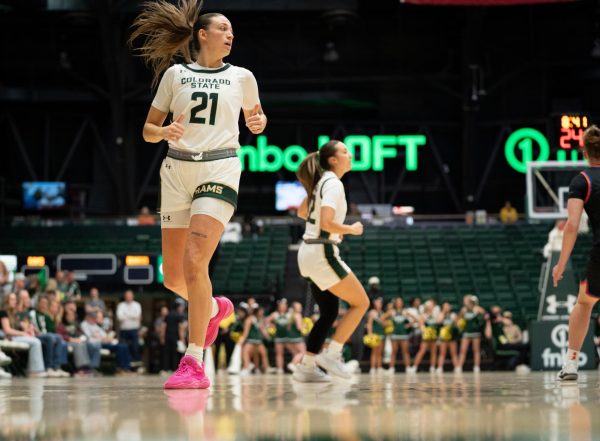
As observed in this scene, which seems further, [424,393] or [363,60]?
[363,60]

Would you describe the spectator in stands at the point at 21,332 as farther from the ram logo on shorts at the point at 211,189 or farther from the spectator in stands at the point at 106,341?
the ram logo on shorts at the point at 211,189

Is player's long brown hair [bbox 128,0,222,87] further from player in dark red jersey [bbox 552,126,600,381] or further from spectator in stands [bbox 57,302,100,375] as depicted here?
spectator in stands [bbox 57,302,100,375]

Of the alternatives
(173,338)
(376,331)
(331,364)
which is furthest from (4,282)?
(331,364)

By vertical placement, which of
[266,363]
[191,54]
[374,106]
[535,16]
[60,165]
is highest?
[535,16]

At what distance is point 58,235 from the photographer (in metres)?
26.5

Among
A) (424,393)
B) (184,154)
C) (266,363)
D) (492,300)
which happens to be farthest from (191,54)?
(492,300)

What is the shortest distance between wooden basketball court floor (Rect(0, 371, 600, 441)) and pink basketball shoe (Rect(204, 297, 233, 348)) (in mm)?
962

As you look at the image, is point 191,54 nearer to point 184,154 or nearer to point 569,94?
point 184,154

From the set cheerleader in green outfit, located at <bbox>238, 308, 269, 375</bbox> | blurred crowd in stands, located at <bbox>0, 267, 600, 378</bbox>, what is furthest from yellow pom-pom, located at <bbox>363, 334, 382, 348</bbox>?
cheerleader in green outfit, located at <bbox>238, 308, 269, 375</bbox>

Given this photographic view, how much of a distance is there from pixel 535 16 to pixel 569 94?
9.49 ft

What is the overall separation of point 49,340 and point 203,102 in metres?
9.35

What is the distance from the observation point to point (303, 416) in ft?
10.4

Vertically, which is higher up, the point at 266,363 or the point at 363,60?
the point at 363,60

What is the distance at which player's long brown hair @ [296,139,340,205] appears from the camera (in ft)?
23.3
